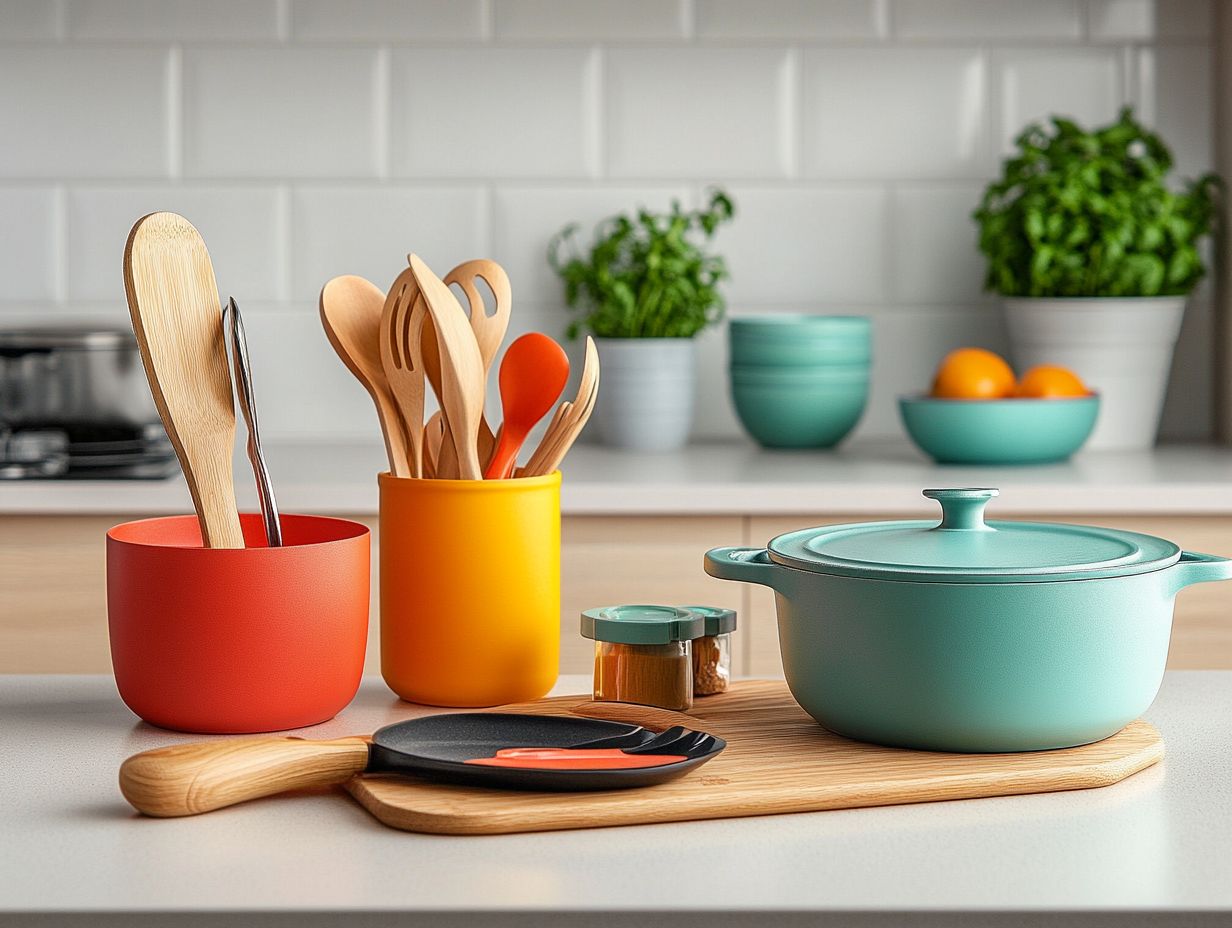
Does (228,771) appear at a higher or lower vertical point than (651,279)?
lower

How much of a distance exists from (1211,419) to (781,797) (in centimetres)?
197

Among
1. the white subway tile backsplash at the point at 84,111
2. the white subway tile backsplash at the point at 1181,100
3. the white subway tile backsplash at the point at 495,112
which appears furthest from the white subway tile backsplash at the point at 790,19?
the white subway tile backsplash at the point at 84,111

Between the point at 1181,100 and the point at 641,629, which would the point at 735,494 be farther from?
the point at 1181,100

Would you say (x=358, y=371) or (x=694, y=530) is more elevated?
(x=358, y=371)

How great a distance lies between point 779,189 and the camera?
94.8 inches

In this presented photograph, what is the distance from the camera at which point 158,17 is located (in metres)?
2.35

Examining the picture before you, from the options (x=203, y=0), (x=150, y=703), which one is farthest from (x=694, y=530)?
(x=203, y=0)

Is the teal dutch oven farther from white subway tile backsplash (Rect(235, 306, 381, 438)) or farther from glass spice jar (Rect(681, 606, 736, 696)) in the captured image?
white subway tile backsplash (Rect(235, 306, 381, 438))

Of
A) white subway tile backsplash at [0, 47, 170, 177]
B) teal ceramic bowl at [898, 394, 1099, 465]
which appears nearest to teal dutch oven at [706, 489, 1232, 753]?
teal ceramic bowl at [898, 394, 1099, 465]

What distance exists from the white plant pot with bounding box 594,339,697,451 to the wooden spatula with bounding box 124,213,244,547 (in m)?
1.40

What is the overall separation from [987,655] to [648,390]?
4.90ft

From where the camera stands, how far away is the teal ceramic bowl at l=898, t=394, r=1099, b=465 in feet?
6.61

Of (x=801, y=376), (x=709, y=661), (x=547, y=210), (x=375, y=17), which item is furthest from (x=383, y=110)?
(x=709, y=661)

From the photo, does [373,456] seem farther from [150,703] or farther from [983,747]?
[983,747]
